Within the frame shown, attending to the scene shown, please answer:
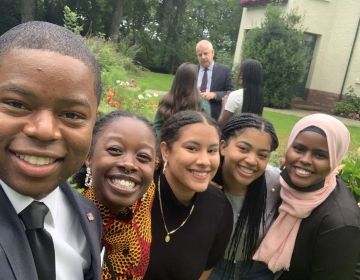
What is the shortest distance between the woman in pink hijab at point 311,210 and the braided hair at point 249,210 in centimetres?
9

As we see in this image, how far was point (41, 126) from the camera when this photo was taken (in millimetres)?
1129

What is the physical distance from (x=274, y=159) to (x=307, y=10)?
530 inches

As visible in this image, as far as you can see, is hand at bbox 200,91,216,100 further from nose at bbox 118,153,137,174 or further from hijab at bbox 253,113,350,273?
nose at bbox 118,153,137,174

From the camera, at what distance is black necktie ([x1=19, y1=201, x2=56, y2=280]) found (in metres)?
1.17

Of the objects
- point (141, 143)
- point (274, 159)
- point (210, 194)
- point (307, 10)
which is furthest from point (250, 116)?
point (307, 10)

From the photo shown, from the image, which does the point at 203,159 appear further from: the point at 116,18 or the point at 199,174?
the point at 116,18

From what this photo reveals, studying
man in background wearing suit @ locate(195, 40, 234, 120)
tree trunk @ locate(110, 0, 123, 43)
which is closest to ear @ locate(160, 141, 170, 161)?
man in background wearing suit @ locate(195, 40, 234, 120)

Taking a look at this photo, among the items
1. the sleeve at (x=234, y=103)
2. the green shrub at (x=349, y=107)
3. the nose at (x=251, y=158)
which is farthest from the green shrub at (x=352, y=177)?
the green shrub at (x=349, y=107)

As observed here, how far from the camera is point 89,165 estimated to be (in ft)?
6.01

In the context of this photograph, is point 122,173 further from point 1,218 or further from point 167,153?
point 167,153

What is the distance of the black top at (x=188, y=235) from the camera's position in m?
2.17

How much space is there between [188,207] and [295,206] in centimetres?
82

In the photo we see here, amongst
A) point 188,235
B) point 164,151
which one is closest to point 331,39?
point 164,151

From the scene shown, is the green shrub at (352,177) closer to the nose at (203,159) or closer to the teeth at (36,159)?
the nose at (203,159)
